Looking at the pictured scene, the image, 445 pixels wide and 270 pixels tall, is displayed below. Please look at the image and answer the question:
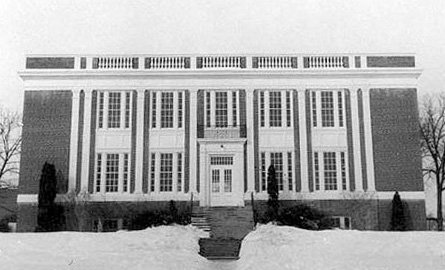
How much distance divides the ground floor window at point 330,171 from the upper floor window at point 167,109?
523cm

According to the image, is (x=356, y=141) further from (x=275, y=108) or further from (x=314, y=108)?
(x=275, y=108)

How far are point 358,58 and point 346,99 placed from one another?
5.22 ft

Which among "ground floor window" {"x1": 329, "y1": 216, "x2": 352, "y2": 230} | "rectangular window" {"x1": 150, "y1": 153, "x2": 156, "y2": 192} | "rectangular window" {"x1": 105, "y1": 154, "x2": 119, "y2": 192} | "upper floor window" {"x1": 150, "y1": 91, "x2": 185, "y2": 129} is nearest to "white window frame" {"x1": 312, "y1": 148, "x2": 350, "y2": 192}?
"ground floor window" {"x1": 329, "y1": 216, "x2": 352, "y2": 230}

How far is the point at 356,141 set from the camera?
20969mm

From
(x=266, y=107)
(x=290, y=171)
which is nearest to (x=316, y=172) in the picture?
(x=290, y=171)

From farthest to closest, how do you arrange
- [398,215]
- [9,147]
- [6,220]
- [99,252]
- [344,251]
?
[9,147] → [6,220] → [398,215] → [344,251] → [99,252]

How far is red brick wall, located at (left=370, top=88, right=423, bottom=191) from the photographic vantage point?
2052 centimetres

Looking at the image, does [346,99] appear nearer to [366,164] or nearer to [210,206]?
[366,164]

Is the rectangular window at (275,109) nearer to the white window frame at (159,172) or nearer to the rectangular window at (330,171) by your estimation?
the rectangular window at (330,171)

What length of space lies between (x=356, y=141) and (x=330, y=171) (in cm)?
145

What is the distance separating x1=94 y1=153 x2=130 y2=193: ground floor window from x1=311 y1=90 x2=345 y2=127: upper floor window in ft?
23.4

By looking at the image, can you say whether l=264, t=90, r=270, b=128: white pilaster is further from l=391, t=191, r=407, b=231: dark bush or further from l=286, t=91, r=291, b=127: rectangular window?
l=391, t=191, r=407, b=231: dark bush

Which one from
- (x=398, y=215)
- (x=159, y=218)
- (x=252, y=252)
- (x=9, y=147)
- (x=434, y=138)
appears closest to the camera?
(x=252, y=252)

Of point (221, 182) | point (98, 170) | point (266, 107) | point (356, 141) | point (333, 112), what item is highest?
point (266, 107)
